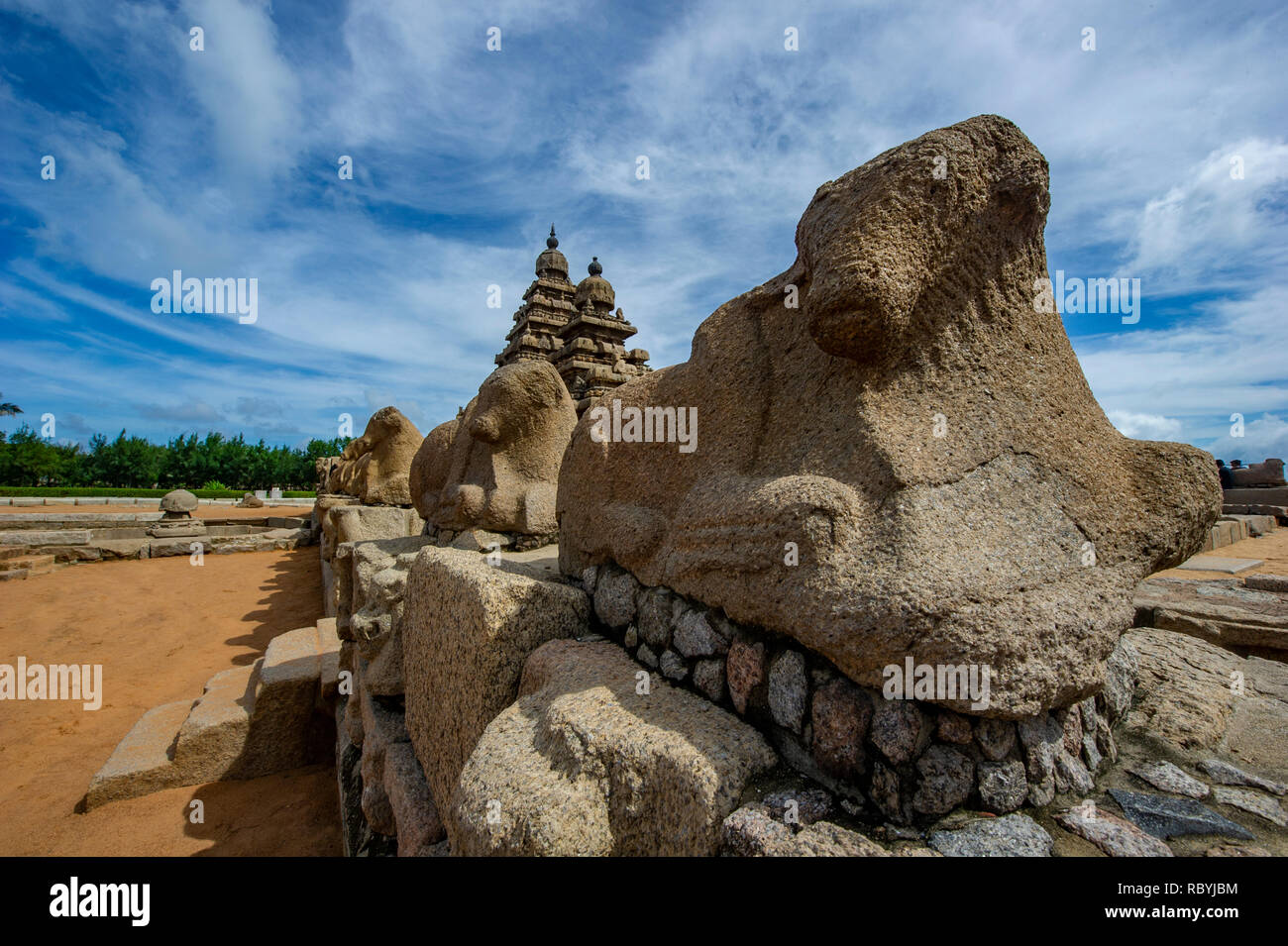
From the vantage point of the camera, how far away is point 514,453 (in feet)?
13.3

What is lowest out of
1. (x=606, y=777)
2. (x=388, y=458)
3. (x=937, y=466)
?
(x=606, y=777)

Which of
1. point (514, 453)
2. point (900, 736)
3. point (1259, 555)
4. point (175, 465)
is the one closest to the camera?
point (900, 736)

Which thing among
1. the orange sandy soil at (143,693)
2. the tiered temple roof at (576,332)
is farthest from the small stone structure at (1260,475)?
the orange sandy soil at (143,693)

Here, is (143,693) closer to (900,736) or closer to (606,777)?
(606,777)

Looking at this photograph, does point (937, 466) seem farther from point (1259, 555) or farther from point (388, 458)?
point (1259, 555)

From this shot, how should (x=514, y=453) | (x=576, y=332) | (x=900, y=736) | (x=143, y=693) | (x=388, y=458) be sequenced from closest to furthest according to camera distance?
(x=900, y=736) → (x=514, y=453) → (x=143, y=693) → (x=388, y=458) → (x=576, y=332)

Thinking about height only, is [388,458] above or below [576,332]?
below

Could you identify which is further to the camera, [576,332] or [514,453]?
[576,332]

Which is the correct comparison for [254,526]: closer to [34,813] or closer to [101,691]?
[101,691]

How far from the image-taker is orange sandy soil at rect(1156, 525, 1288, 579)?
495 cm

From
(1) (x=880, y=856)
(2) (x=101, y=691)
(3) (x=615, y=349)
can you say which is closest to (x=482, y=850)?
(1) (x=880, y=856)

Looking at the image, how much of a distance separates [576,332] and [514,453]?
25.9ft

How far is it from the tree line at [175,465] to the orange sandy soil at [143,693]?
29.4m

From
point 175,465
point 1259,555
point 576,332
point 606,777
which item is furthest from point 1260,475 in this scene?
point 175,465
